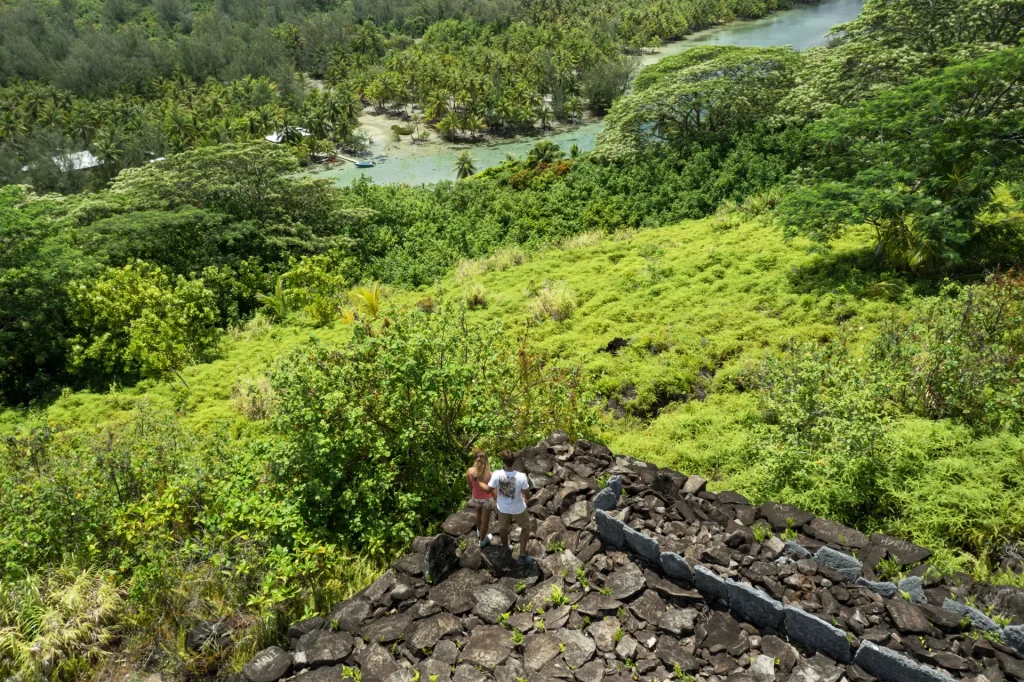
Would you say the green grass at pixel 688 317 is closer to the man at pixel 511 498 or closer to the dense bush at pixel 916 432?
the dense bush at pixel 916 432

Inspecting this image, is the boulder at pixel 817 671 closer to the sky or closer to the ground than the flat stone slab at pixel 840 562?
closer to the ground

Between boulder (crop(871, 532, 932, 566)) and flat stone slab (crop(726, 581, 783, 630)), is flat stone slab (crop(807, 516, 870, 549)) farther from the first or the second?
flat stone slab (crop(726, 581, 783, 630))

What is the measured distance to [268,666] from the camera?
5.46 meters

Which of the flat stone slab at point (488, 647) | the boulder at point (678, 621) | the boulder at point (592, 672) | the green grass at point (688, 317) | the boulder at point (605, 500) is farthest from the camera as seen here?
the green grass at point (688, 317)

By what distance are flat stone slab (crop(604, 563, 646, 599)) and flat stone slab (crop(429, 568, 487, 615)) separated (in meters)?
1.27

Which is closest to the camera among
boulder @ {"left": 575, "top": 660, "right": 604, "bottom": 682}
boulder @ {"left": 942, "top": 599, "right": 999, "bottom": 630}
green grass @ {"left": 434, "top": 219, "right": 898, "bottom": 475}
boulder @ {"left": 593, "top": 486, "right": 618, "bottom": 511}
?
boulder @ {"left": 942, "top": 599, "right": 999, "bottom": 630}

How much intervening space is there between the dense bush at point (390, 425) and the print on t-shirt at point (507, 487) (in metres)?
1.30

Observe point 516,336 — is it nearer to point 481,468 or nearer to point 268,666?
point 481,468

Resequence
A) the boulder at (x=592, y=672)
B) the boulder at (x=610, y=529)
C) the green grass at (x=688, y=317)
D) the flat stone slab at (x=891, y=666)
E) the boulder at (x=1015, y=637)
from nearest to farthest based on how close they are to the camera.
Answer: the flat stone slab at (x=891, y=666), the boulder at (x=1015, y=637), the boulder at (x=592, y=672), the boulder at (x=610, y=529), the green grass at (x=688, y=317)

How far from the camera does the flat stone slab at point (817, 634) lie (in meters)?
4.88

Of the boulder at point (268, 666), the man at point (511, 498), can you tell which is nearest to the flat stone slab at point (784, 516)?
the man at point (511, 498)

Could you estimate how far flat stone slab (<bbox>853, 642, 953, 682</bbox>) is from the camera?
4.52 meters

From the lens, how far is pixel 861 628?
502 cm

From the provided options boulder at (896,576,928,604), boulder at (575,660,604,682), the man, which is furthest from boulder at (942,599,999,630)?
the man
